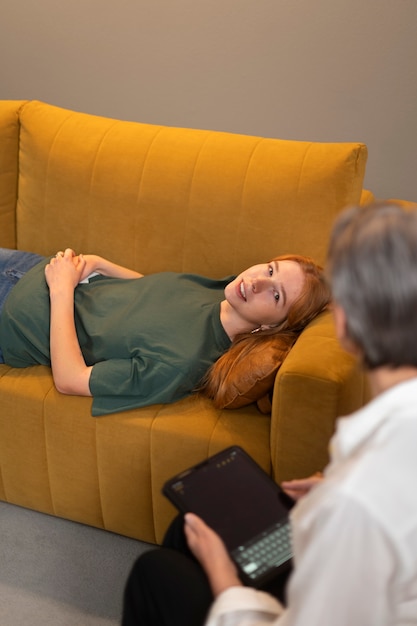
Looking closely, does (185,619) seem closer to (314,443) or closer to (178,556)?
(178,556)

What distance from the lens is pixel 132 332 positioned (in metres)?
1.90

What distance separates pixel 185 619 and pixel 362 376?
0.75m

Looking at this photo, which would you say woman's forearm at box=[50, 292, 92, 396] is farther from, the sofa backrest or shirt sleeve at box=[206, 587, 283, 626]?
shirt sleeve at box=[206, 587, 283, 626]

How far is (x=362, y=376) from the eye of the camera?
5.73 feet

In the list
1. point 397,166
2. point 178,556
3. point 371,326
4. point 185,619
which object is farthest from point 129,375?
point 397,166

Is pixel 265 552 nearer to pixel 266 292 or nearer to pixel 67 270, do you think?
pixel 266 292

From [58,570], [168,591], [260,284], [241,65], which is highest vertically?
[241,65]

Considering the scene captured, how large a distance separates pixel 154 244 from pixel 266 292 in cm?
48

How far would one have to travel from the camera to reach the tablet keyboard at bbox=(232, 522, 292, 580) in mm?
1212

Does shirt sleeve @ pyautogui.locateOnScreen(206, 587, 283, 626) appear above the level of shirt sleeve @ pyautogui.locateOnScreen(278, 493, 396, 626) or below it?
below

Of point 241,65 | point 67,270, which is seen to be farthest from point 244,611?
point 241,65

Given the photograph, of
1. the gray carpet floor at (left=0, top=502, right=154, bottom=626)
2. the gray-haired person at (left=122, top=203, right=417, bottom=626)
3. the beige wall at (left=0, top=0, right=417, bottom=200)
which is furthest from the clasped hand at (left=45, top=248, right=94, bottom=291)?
the beige wall at (left=0, top=0, right=417, bottom=200)

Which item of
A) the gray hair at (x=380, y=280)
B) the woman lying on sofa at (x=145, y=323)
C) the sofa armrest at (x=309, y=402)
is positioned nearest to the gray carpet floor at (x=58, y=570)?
the woman lying on sofa at (x=145, y=323)

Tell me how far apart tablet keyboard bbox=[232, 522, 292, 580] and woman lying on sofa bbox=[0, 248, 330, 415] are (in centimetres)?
58
